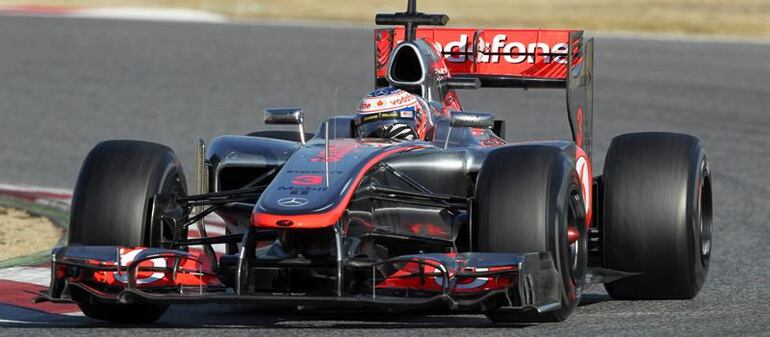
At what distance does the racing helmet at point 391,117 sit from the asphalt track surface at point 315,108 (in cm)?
121

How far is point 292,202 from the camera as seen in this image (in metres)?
7.80

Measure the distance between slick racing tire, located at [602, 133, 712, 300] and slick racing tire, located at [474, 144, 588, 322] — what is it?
2.72 ft

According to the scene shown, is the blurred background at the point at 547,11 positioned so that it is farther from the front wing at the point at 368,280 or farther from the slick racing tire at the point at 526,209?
the front wing at the point at 368,280

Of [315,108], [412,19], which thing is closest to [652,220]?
[412,19]

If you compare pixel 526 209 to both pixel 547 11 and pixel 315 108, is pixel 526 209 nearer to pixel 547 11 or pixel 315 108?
pixel 315 108

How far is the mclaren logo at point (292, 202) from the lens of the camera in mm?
7770

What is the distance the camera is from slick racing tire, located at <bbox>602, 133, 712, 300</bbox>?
895 centimetres

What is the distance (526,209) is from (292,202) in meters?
1.12

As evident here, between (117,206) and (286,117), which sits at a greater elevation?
(286,117)

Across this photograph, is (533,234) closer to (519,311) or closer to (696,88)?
(519,311)

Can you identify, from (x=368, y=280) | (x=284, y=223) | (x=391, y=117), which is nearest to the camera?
(x=284, y=223)

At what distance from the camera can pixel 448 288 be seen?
24.6ft

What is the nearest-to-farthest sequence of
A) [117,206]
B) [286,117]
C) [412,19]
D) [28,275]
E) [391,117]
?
[117,206], [391,117], [286,117], [28,275], [412,19]

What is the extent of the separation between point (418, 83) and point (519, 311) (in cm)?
290
